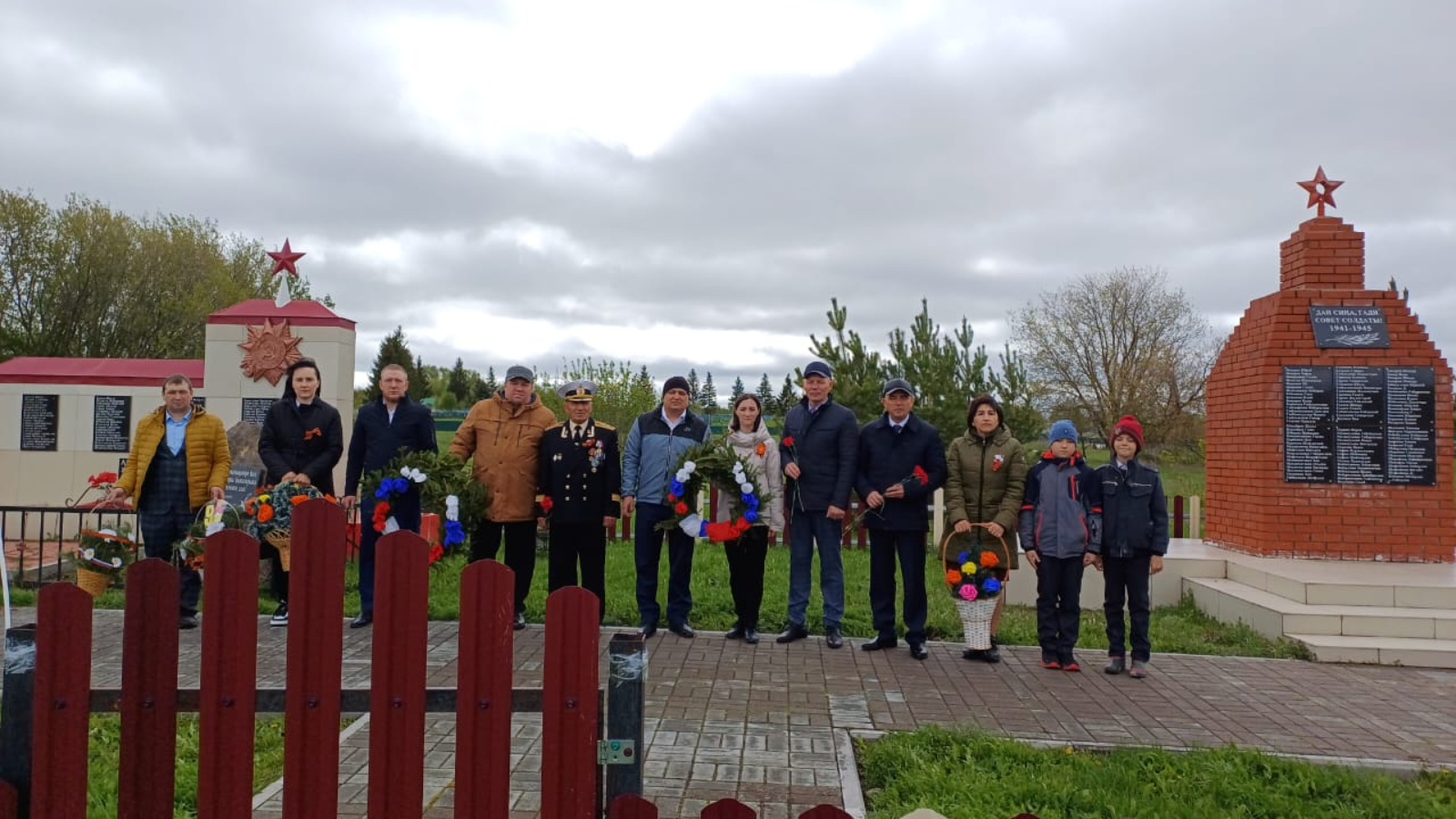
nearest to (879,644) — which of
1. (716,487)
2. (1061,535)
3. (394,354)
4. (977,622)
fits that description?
(977,622)

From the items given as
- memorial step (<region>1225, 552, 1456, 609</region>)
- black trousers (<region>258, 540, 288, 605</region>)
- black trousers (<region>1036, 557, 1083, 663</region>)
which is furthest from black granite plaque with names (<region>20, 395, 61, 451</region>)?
memorial step (<region>1225, 552, 1456, 609</region>)

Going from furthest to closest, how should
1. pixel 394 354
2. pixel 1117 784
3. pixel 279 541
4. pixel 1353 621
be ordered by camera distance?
pixel 394 354, pixel 1353 621, pixel 279 541, pixel 1117 784

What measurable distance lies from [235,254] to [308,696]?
3596 cm

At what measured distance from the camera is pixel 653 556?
704cm

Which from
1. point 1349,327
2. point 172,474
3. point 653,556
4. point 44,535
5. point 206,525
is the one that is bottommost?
point 44,535

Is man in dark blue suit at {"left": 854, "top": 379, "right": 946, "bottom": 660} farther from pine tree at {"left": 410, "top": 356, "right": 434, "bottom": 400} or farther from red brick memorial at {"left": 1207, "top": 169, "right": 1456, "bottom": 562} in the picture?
pine tree at {"left": 410, "top": 356, "right": 434, "bottom": 400}

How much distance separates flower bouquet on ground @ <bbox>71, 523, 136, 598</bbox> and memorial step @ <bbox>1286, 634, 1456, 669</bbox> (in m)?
9.41

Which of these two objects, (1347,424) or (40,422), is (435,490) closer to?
(1347,424)

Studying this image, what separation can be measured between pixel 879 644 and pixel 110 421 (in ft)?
39.6

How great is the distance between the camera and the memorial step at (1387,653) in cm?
677

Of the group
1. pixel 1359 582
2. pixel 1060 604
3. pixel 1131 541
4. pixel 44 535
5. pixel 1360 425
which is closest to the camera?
pixel 1131 541

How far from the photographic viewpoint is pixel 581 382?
24.0 ft

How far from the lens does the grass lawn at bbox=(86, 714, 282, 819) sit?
3881 mm

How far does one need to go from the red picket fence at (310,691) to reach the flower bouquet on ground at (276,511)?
4812 mm
